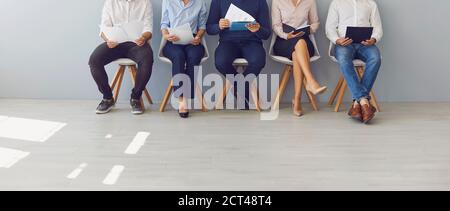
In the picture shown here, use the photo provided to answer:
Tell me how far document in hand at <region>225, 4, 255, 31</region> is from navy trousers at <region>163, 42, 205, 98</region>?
1.19 ft

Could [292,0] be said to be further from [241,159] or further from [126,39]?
[241,159]

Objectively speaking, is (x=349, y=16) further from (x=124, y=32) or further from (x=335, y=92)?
(x=124, y=32)

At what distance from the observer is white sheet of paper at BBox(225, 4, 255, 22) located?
15.6 feet

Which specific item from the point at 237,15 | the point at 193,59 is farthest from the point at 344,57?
the point at 193,59

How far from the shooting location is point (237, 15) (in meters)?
4.75

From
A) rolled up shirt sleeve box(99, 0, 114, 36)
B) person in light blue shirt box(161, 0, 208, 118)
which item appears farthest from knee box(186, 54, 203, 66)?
rolled up shirt sleeve box(99, 0, 114, 36)

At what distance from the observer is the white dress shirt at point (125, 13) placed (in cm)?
→ 484

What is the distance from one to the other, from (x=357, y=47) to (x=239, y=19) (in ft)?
3.49

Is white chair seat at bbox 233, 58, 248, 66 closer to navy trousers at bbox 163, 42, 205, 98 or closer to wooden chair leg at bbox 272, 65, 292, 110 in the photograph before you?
navy trousers at bbox 163, 42, 205, 98

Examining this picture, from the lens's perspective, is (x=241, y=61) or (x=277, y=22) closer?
(x=241, y=61)

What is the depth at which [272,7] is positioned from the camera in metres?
4.92

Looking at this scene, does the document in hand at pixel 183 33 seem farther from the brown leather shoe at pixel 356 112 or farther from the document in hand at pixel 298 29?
the brown leather shoe at pixel 356 112

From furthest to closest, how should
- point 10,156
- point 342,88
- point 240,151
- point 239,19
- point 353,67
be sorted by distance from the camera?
point 342,88, point 239,19, point 353,67, point 240,151, point 10,156

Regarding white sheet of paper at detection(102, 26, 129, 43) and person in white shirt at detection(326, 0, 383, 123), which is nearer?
person in white shirt at detection(326, 0, 383, 123)
